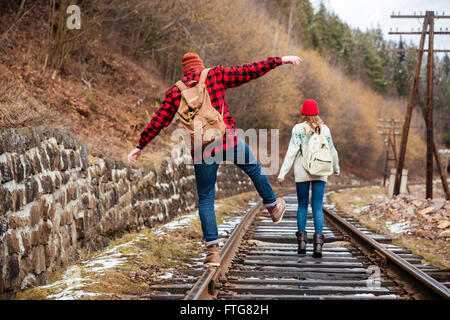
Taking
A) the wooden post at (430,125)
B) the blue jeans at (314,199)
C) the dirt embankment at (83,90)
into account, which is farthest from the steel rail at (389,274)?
the wooden post at (430,125)

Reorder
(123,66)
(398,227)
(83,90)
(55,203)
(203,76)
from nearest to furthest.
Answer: (203,76) → (55,203) → (398,227) → (83,90) → (123,66)

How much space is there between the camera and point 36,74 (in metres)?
11.3

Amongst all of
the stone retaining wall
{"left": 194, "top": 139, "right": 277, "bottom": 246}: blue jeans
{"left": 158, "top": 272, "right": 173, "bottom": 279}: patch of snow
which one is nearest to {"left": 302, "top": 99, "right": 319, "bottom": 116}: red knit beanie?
{"left": 194, "top": 139, "right": 277, "bottom": 246}: blue jeans

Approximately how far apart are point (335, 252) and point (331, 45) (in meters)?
87.3

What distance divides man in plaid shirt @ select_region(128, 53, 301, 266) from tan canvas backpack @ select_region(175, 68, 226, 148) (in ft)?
0.34

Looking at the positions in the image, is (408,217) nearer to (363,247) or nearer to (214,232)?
(363,247)

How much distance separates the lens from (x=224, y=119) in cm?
461

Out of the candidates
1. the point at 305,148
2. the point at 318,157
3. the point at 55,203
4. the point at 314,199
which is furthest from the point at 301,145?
the point at 55,203

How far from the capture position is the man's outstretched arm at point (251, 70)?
445cm

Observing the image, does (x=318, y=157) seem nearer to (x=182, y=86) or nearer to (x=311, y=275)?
(x=311, y=275)

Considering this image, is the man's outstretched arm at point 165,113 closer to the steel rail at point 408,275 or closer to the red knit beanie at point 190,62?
the red knit beanie at point 190,62

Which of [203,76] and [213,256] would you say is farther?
[213,256]

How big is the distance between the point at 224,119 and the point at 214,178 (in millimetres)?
579
